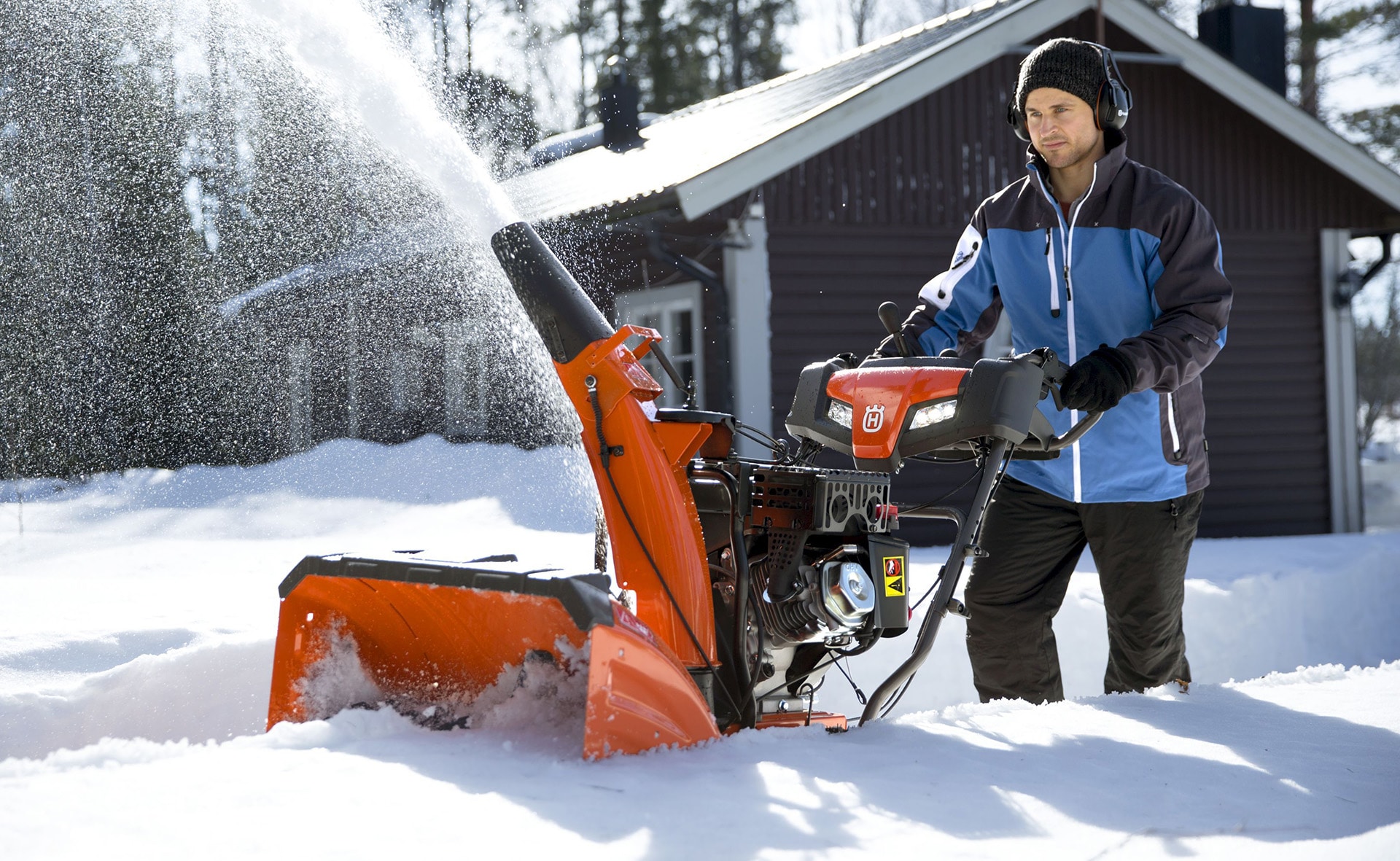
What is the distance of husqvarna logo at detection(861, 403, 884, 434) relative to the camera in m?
2.51

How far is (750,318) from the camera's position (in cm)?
895

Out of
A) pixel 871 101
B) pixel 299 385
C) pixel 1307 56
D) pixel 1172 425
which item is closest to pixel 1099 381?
pixel 1172 425

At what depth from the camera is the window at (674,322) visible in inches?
380

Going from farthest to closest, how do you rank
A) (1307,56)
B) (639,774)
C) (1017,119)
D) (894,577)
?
(1307,56) → (1017,119) → (894,577) → (639,774)

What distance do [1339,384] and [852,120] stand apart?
5.51 m

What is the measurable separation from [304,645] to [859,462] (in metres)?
1.22

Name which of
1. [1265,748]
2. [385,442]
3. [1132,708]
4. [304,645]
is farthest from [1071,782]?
[385,442]

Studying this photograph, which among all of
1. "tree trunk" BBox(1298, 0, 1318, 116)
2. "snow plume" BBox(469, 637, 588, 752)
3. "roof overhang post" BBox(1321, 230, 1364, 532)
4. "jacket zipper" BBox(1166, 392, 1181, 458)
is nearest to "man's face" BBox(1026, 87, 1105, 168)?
"jacket zipper" BBox(1166, 392, 1181, 458)

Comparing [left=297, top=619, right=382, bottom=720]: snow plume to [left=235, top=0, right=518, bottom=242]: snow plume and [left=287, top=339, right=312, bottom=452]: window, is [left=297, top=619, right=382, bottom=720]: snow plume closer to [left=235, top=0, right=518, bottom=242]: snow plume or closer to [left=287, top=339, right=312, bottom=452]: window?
[left=235, top=0, right=518, bottom=242]: snow plume

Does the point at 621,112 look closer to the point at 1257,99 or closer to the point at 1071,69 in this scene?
the point at 1257,99

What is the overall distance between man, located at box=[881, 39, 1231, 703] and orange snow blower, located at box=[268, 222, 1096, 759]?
1.25ft

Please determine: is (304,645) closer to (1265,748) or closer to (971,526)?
(971,526)

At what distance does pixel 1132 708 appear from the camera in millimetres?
2688

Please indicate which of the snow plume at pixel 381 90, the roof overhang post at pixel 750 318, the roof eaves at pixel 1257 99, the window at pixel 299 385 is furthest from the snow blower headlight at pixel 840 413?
the window at pixel 299 385
